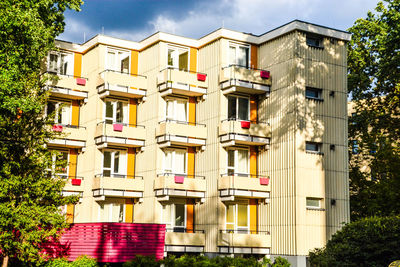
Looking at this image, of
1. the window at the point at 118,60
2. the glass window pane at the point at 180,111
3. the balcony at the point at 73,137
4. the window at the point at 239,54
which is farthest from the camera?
the window at the point at 118,60

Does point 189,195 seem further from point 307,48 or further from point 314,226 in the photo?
point 307,48

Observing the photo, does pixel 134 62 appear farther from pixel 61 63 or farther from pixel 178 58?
pixel 61 63

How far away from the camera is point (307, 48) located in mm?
38031

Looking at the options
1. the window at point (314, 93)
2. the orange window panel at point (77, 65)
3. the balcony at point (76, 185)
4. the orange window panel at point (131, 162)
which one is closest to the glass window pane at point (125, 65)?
the orange window panel at point (77, 65)

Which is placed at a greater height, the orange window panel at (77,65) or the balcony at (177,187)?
the orange window panel at (77,65)

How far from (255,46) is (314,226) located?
491 inches

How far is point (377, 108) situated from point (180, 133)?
16744mm

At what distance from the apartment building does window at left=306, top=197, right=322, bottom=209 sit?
0.42 feet

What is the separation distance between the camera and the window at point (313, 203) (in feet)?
120

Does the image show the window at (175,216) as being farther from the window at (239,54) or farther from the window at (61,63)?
the window at (61,63)

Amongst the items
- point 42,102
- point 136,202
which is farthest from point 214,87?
point 42,102

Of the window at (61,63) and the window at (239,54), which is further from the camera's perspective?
the window at (61,63)

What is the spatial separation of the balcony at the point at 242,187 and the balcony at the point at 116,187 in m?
5.42

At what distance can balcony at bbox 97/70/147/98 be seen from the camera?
39.8 m
